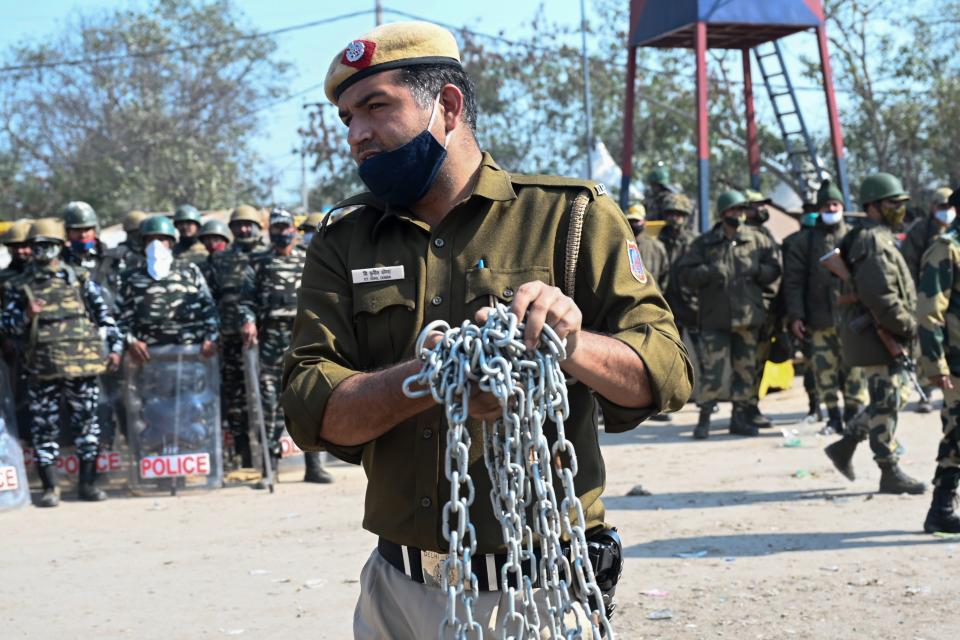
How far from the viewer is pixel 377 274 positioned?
2562 millimetres

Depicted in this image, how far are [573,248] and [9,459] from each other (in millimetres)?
7839

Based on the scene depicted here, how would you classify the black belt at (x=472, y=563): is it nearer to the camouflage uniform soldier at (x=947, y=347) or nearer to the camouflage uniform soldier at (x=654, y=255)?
the camouflage uniform soldier at (x=947, y=347)

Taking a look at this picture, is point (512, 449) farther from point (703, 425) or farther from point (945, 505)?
point (703, 425)

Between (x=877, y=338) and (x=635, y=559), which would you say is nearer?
(x=635, y=559)

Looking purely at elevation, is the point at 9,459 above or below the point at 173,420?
below

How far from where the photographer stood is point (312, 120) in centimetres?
3162

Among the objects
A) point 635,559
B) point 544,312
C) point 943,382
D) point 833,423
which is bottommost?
point 635,559

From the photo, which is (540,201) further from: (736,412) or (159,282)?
(736,412)

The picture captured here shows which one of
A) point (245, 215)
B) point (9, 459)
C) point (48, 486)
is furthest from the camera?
point (245, 215)

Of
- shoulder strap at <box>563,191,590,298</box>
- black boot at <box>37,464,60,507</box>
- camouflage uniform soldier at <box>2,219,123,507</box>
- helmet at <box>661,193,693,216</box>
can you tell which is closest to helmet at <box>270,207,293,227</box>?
camouflage uniform soldier at <box>2,219,123,507</box>

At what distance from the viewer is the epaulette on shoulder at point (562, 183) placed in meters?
2.58

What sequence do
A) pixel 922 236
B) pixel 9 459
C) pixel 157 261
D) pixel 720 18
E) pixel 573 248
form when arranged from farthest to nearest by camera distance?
pixel 720 18, pixel 922 236, pixel 157 261, pixel 9 459, pixel 573 248

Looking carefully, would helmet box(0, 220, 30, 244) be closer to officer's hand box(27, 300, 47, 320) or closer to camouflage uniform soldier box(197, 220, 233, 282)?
officer's hand box(27, 300, 47, 320)

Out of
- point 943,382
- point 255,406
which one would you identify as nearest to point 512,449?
point 943,382
